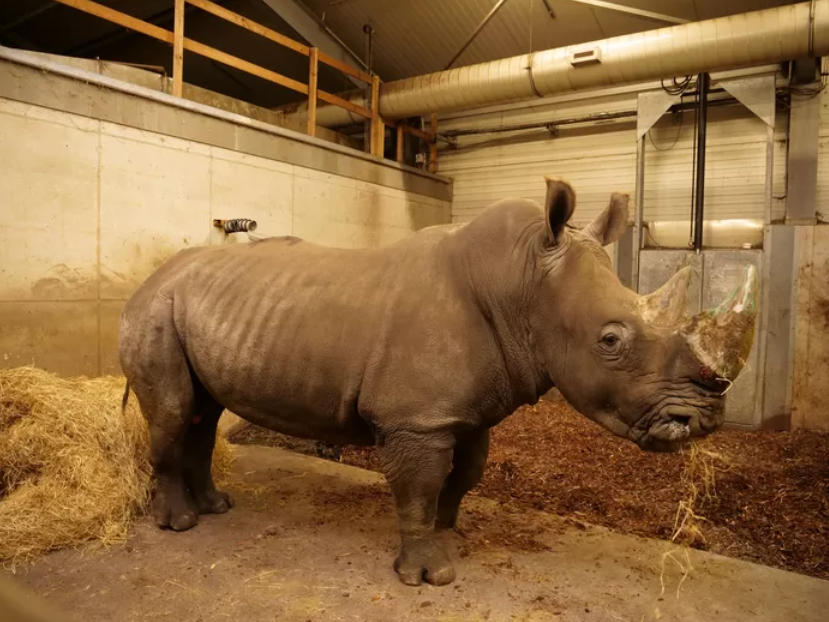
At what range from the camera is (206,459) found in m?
3.54

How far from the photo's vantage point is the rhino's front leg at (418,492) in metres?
2.52

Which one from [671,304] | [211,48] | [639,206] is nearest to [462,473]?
[671,304]

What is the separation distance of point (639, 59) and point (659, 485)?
13.7 ft

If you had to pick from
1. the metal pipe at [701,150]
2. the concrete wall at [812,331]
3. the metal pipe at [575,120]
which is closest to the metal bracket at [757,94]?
the metal pipe at [701,150]

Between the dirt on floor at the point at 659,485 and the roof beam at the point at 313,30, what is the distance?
5.95m

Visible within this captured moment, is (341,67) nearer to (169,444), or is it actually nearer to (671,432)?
(169,444)

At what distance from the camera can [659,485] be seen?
4.28m

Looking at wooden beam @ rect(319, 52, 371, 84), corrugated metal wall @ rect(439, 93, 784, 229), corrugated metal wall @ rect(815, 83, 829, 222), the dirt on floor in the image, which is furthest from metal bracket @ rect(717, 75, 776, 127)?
wooden beam @ rect(319, 52, 371, 84)

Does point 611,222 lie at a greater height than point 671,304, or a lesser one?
greater

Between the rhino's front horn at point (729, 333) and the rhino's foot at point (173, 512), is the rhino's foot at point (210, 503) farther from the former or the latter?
the rhino's front horn at point (729, 333)

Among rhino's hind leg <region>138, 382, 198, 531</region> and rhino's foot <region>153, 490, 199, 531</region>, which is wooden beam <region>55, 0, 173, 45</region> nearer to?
rhino's hind leg <region>138, 382, 198, 531</region>

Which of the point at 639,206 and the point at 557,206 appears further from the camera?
the point at 639,206

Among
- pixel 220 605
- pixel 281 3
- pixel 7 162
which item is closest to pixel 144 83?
pixel 7 162

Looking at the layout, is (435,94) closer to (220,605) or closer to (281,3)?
(281,3)
